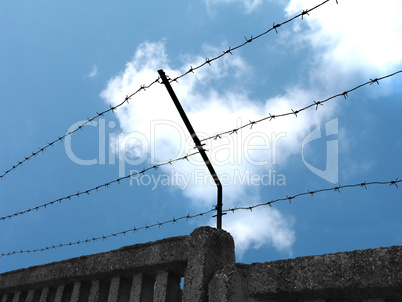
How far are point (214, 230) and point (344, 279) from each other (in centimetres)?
97

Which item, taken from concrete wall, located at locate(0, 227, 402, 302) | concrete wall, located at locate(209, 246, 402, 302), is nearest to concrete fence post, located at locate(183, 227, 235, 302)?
concrete wall, located at locate(0, 227, 402, 302)

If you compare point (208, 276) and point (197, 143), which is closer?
point (208, 276)

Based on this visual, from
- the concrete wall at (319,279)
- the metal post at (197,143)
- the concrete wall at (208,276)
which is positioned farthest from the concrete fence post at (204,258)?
the metal post at (197,143)

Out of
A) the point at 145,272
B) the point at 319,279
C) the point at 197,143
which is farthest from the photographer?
the point at 197,143

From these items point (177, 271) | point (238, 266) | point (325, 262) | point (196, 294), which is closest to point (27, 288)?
point (177, 271)

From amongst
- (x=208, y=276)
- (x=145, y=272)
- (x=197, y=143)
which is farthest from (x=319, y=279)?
(x=197, y=143)

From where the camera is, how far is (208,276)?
2.62 metres

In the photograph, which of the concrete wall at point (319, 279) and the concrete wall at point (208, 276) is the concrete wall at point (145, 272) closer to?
Result: the concrete wall at point (208, 276)

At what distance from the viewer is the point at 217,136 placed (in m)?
3.31

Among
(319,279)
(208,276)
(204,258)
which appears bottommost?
(319,279)

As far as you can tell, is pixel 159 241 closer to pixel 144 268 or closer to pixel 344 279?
pixel 144 268

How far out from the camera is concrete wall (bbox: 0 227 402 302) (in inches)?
83.4

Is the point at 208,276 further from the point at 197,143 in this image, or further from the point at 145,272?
the point at 197,143

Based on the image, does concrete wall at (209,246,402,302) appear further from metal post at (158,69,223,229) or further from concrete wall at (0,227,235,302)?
metal post at (158,69,223,229)
